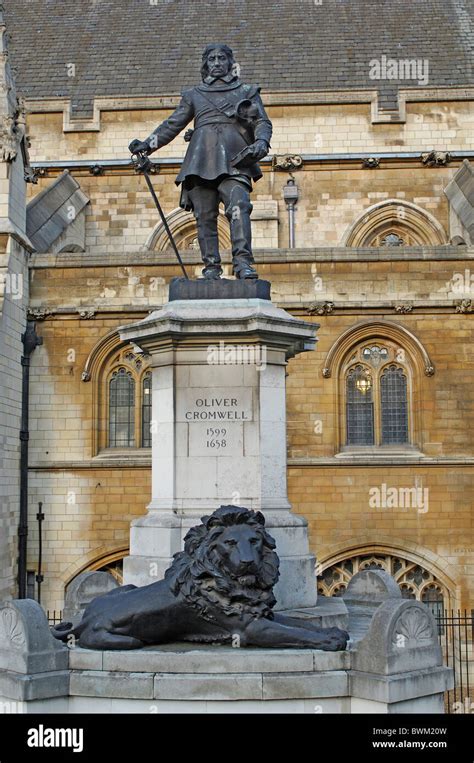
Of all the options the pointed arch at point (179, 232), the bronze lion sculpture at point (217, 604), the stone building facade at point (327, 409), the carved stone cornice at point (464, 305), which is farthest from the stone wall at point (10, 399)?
the bronze lion sculpture at point (217, 604)

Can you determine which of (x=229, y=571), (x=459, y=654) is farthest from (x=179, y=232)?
(x=229, y=571)

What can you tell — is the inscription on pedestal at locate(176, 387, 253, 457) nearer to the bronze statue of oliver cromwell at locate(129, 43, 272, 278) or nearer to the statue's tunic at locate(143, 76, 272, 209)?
the bronze statue of oliver cromwell at locate(129, 43, 272, 278)

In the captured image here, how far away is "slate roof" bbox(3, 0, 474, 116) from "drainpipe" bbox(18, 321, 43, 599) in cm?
925

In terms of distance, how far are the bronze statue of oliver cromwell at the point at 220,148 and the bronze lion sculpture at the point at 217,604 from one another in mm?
2791

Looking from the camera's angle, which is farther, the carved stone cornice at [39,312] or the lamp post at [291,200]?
the lamp post at [291,200]

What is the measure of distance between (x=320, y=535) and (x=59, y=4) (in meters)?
19.9

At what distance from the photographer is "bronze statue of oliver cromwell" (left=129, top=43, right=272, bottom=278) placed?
8.86m

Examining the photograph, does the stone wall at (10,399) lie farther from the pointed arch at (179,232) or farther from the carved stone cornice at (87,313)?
the pointed arch at (179,232)

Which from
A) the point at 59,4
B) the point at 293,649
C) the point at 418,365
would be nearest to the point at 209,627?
the point at 293,649

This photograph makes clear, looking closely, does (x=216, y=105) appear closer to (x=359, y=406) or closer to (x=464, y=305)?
(x=464, y=305)

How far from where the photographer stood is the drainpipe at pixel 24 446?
17438 mm

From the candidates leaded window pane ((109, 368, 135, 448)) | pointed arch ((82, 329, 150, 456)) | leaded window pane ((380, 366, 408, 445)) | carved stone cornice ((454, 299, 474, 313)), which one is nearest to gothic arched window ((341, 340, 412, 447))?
leaded window pane ((380, 366, 408, 445))

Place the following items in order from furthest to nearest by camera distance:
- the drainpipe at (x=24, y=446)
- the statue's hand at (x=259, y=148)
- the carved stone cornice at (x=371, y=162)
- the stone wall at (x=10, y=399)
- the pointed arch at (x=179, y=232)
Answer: the pointed arch at (x=179, y=232), the carved stone cornice at (x=371, y=162), the drainpipe at (x=24, y=446), the stone wall at (x=10, y=399), the statue's hand at (x=259, y=148)
